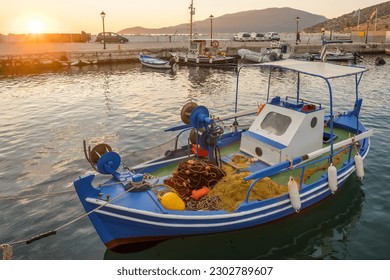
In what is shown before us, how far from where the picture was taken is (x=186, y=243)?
9.95 meters

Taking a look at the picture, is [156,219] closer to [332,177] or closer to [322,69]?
[332,177]

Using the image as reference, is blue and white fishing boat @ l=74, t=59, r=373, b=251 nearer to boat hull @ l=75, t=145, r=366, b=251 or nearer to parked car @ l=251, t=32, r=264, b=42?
boat hull @ l=75, t=145, r=366, b=251

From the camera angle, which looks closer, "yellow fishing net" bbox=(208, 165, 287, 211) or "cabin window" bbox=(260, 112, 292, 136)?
"yellow fishing net" bbox=(208, 165, 287, 211)

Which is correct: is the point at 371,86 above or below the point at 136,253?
above

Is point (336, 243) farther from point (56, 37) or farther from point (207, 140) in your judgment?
point (56, 37)

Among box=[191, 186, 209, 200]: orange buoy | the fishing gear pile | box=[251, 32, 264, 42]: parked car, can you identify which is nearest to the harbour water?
box=[191, 186, 209, 200]: orange buoy

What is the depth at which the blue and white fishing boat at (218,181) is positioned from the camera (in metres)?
8.93

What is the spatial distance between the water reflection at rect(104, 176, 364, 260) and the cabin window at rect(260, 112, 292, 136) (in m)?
3.12

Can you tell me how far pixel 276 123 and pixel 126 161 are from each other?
25.8ft

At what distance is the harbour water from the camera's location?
32.8 ft

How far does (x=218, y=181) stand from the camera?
1034 centimetres

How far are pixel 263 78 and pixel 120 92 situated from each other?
19.8 metres

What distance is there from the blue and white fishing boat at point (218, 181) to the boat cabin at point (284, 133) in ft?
0.12

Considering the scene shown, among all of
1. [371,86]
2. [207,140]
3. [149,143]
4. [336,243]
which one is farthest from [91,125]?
[371,86]
